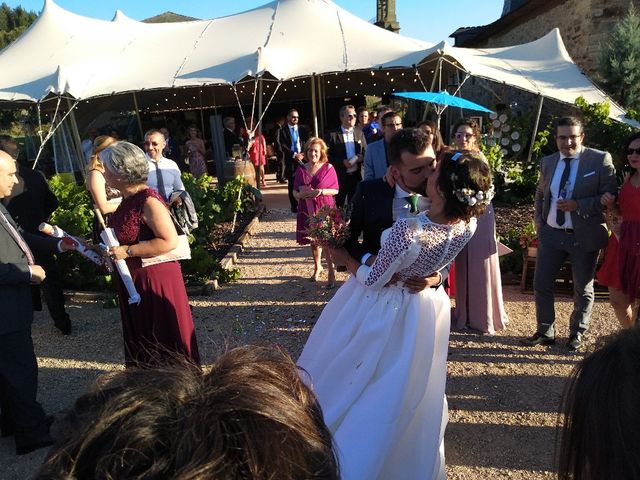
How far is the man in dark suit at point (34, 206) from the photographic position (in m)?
4.31

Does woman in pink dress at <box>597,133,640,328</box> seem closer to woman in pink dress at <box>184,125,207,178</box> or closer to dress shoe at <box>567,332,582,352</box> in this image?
dress shoe at <box>567,332,582,352</box>

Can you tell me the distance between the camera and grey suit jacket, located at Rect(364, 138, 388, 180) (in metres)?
4.92

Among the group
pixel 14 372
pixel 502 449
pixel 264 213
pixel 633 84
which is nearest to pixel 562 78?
pixel 633 84

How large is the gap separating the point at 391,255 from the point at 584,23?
16303 millimetres

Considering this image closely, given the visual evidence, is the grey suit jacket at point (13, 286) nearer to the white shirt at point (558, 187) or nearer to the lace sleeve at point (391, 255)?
the lace sleeve at point (391, 255)

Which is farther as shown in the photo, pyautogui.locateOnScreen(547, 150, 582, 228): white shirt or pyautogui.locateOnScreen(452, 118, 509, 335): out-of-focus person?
pyautogui.locateOnScreen(452, 118, 509, 335): out-of-focus person

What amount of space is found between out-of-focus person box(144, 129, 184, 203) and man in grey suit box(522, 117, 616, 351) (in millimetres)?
3758

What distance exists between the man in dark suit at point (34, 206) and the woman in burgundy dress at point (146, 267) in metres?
1.96

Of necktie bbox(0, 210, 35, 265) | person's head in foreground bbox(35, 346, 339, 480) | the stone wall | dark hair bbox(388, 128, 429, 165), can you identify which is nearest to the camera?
person's head in foreground bbox(35, 346, 339, 480)

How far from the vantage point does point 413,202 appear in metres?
2.72

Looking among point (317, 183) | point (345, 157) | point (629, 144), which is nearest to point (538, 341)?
point (629, 144)

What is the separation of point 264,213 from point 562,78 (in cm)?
775

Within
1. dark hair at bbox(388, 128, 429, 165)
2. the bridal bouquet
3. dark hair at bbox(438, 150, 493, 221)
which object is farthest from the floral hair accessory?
the bridal bouquet

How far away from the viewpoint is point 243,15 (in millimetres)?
13258
